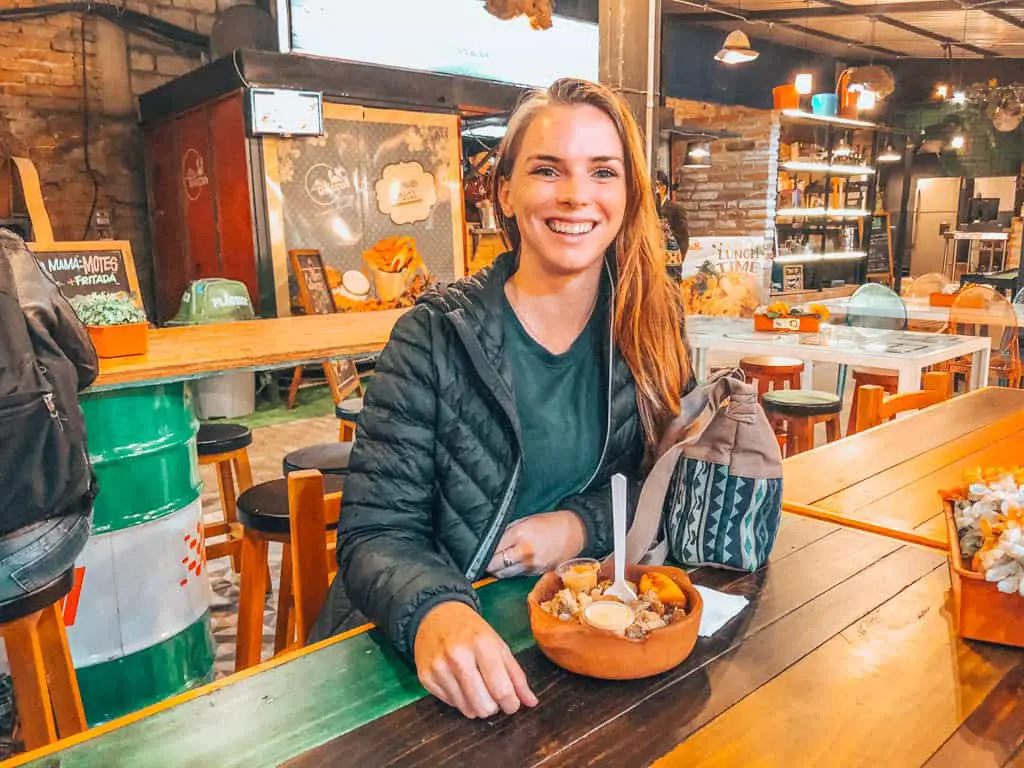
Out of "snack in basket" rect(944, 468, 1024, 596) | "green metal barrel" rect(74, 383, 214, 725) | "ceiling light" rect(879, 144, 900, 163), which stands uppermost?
"ceiling light" rect(879, 144, 900, 163)

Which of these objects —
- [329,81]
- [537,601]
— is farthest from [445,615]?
[329,81]

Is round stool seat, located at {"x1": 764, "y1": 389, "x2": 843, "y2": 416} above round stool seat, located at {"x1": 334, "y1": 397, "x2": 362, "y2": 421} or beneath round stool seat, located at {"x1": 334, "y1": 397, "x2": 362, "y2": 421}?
beneath

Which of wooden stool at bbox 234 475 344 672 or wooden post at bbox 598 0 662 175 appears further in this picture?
wooden post at bbox 598 0 662 175

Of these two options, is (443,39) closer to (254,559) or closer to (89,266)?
(89,266)

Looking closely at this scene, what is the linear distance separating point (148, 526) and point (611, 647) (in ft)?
5.88

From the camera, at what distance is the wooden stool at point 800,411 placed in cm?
354

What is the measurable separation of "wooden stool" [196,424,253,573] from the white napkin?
6.24ft

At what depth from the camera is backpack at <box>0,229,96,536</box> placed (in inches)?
60.1

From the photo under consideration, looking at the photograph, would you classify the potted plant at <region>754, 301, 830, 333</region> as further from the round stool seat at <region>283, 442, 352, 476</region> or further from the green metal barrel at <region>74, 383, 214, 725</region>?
the green metal barrel at <region>74, 383, 214, 725</region>

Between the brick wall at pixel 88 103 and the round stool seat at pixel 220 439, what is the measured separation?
18.1ft

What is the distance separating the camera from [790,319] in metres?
4.88

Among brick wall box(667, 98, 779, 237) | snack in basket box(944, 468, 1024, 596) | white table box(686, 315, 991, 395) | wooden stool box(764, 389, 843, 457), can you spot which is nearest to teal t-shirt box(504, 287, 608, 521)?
snack in basket box(944, 468, 1024, 596)

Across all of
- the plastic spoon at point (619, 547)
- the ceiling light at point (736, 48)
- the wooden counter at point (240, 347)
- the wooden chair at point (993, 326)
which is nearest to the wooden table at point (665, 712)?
the plastic spoon at point (619, 547)

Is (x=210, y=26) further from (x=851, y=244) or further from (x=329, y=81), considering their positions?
(x=851, y=244)
